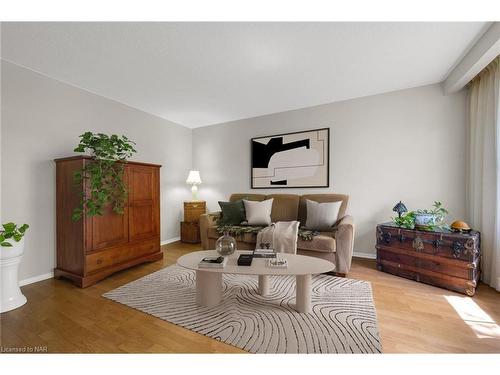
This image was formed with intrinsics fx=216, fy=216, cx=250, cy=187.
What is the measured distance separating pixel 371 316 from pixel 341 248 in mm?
822

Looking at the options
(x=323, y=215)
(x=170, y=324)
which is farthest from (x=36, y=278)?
(x=323, y=215)

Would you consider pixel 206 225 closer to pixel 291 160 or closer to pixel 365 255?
pixel 291 160

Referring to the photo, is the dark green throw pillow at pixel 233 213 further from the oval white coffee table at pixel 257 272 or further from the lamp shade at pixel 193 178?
the oval white coffee table at pixel 257 272

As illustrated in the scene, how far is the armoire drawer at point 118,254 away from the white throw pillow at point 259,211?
1377mm

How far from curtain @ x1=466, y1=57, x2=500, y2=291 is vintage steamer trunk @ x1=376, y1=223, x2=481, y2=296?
127mm

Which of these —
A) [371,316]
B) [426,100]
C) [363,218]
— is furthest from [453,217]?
[371,316]

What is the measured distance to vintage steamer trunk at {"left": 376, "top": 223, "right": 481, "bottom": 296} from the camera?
2047 mm

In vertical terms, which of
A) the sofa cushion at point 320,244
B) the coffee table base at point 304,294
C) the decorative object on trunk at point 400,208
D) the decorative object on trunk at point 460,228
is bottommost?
the coffee table base at point 304,294

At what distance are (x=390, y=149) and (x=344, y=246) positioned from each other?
1617 millimetres

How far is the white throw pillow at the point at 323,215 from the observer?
9.19 feet

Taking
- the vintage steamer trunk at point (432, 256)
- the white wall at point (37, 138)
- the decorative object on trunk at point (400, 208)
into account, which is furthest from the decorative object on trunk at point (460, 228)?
the white wall at point (37, 138)

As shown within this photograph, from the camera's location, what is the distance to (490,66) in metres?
2.18

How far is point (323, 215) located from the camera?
2.81m
